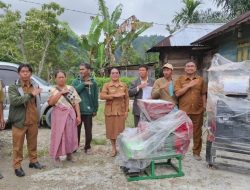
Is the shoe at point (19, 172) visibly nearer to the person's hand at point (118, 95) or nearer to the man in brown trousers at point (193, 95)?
the person's hand at point (118, 95)

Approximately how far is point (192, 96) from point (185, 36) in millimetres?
11331

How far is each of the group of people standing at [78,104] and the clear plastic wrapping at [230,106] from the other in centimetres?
49

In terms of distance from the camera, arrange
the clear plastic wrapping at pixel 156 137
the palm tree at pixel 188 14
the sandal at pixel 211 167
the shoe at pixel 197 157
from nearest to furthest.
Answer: the clear plastic wrapping at pixel 156 137 → the sandal at pixel 211 167 → the shoe at pixel 197 157 → the palm tree at pixel 188 14

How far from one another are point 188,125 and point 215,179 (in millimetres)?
834

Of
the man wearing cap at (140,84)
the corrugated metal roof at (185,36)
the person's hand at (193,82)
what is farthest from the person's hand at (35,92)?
the corrugated metal roof at (185,36)

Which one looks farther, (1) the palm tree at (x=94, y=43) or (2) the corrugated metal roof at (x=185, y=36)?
(1) the palm tree at (x=94, y=43)

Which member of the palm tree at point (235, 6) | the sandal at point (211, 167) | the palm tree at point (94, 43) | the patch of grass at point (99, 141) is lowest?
the patch of grass at point (99, 141)

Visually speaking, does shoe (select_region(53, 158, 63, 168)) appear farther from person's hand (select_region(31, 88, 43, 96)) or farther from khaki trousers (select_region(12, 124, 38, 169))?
person's hand (select_region(31, 88, 43, 96))

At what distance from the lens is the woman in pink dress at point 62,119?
17.9 feet

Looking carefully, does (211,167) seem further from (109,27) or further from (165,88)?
(109,27)

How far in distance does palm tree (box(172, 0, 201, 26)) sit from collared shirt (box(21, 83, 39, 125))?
2122cm

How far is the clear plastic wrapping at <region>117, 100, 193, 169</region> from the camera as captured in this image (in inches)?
190

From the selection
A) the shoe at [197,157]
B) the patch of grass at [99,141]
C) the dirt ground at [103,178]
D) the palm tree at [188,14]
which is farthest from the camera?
the palm tree at [188,14]

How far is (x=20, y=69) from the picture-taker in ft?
16.5
